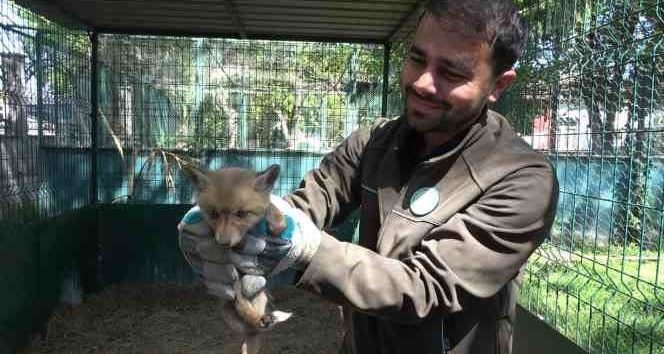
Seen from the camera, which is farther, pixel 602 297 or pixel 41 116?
pixel 41 116

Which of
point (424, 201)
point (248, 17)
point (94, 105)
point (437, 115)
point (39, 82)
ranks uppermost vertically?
point (248, 17)

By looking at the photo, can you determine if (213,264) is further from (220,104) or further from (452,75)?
(220,104)

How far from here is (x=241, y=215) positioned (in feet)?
7.02

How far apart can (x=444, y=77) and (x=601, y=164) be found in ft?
6.56

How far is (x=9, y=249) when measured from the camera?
13.5 ft

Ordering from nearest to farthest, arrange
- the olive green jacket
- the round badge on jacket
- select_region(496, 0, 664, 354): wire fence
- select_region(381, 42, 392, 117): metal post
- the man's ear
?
the olive green jacket → the round badge on jacket → the man's ear → select_region(496, 0, 664, 354): wire fence → select_region(381, 42, 392, 117): metal post

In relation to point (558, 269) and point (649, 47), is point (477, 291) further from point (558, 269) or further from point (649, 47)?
point (558, 269)

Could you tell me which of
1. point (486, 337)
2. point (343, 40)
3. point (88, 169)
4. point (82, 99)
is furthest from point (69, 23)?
point (486, 337)

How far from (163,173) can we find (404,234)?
17.4 feet

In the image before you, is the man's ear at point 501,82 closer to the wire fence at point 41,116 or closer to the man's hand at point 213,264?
the man's hand at point 213,264

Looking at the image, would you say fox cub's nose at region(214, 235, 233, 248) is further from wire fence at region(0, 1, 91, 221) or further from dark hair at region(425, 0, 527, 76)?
wire fence at region(0, 1, 91, 221)

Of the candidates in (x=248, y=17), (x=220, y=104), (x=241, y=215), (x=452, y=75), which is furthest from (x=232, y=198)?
(x=220, y=104)

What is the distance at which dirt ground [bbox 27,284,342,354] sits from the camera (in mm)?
5184

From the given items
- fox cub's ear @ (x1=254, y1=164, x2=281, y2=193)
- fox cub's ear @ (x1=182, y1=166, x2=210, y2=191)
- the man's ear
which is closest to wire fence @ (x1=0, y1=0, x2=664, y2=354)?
the man's ear
